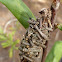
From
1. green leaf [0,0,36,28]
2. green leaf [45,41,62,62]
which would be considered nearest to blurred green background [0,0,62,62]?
green leaf [0,0,36,28]

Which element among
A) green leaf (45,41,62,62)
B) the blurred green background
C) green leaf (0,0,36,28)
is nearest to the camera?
green leaf (45,41,62,62)

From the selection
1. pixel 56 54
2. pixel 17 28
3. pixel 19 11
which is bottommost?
pixel 56 54

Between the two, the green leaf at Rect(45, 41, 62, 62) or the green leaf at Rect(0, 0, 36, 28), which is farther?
the green leaf at Rect(0, 0, 36, 28)

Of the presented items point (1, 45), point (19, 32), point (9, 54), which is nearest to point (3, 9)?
point (19, 32)

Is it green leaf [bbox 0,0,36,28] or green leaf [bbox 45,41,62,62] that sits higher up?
green leaf [bbox 0,0,36,28]

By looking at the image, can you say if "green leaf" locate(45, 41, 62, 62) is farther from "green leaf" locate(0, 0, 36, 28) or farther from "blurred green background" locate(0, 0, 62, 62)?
"blurred green background" locate(0, 0, 62, 62)

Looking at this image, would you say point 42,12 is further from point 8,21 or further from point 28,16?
point 8,21

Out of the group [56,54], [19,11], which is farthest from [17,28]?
[56,54]

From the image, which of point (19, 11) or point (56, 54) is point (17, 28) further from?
point (56, 54)

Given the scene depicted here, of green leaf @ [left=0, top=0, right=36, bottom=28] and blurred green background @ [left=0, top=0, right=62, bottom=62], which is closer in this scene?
green leaf @ [left=0, top=0, right=36, bottom=28]

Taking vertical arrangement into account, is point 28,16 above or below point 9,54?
above

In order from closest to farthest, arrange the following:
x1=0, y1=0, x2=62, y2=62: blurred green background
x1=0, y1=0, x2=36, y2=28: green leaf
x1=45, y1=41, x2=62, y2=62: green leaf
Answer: x1=45, y1=41, x2=62, y2=62: green leaf
x1=0, y1=0, x2=36, y2=28: green leaf
x1=0, y1=0, x2=62, y2=62: blurred green background
